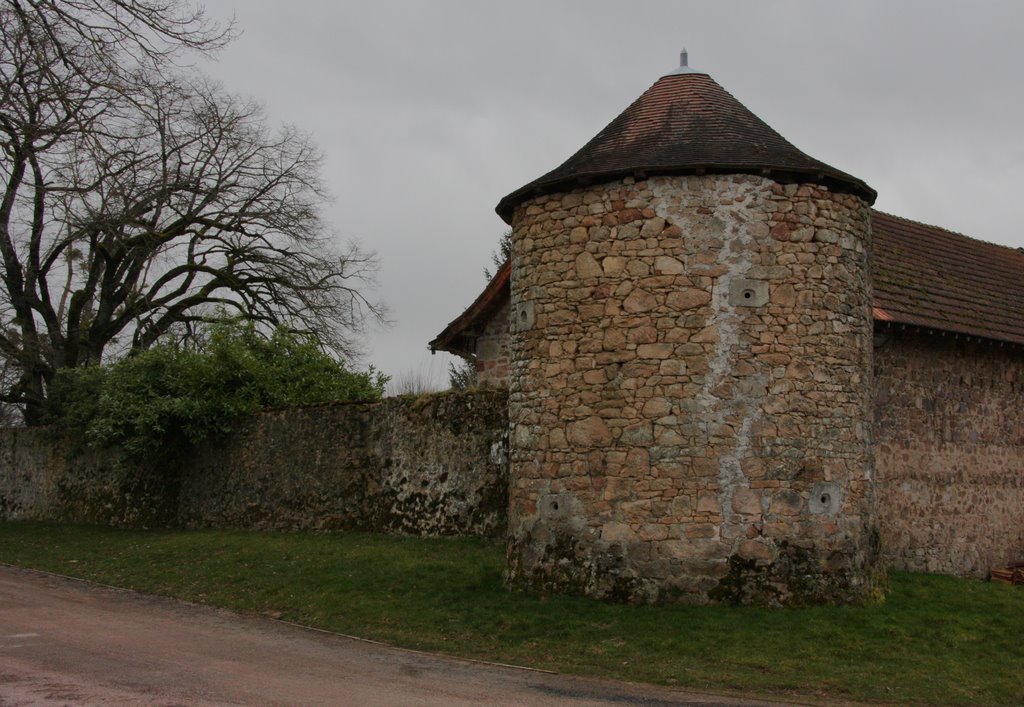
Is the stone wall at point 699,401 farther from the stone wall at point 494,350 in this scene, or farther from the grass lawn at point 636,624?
the stone wall at point 494,350

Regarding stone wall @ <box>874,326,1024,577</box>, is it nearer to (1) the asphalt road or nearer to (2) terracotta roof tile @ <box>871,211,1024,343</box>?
(2) terracotta roof tile @ <box>871,211,1024,343</box>

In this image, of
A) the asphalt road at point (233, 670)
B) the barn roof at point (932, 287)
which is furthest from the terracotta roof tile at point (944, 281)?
the asphalt road at point (233, 670)

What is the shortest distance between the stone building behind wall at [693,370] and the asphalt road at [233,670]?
89.8 inches

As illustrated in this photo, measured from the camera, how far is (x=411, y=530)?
16.0 meters

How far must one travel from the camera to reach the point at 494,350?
18844mm


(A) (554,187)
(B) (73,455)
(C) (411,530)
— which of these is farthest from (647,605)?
(B) (73,455)

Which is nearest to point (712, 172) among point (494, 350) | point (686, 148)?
point (686, 148)

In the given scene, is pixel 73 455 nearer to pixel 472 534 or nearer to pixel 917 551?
pixel 472 534

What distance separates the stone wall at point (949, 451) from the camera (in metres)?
15.4

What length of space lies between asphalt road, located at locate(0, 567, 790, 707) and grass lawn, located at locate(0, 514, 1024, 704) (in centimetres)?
53

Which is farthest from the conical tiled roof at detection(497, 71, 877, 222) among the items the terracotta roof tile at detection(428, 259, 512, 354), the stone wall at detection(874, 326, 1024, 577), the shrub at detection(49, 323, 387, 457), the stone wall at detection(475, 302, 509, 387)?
the shrub at detection(49, 323, 387, 457)

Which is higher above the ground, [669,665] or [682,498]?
[682,498]

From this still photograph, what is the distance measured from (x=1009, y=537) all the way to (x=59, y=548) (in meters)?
16.1

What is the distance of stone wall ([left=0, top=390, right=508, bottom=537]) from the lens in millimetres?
15570
